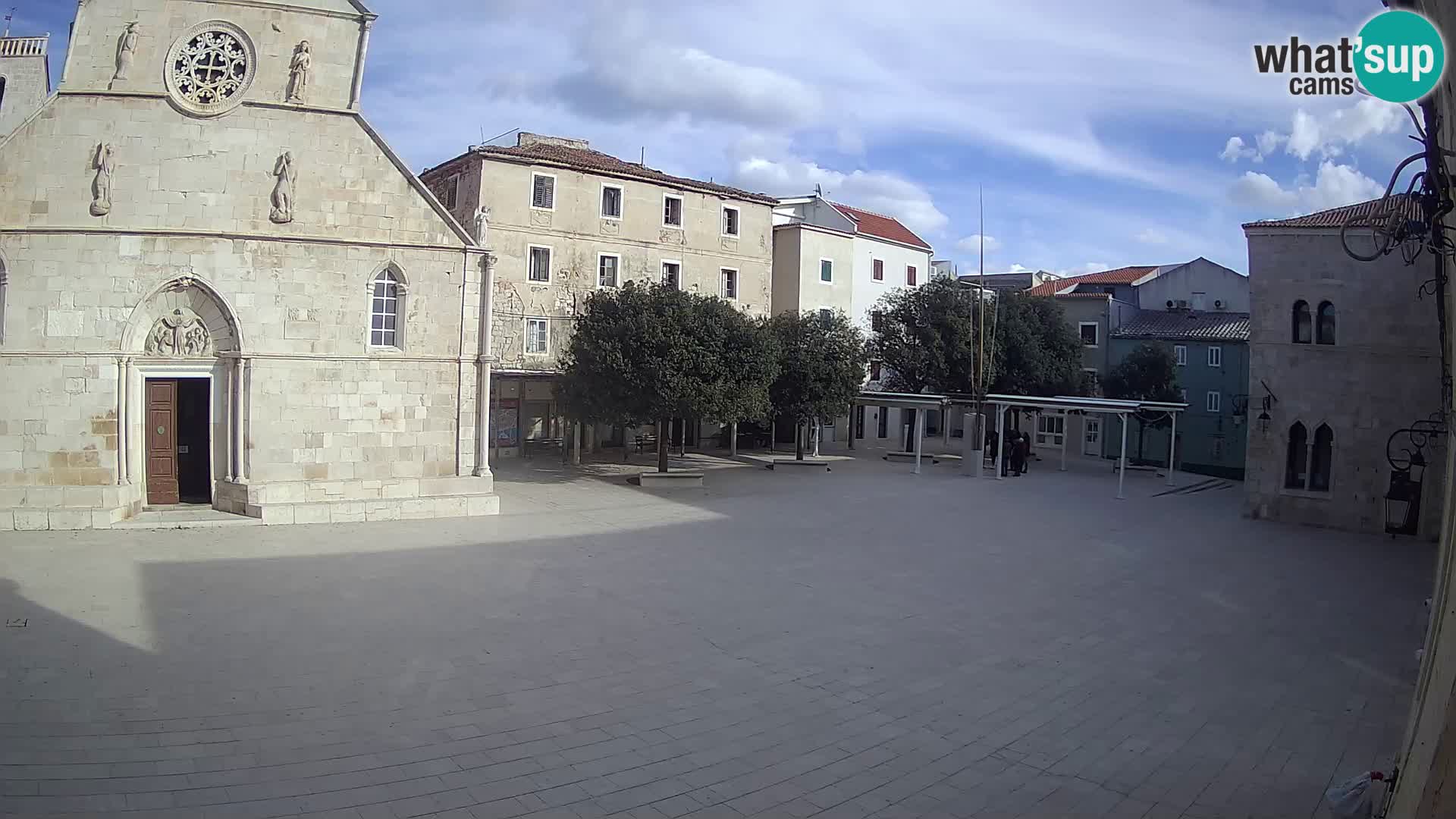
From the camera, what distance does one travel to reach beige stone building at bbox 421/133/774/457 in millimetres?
30719

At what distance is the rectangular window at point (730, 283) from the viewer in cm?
3619

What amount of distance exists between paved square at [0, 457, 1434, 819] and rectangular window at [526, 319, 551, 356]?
14.4 m

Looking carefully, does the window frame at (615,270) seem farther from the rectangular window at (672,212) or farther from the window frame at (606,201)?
the rectangular window at (672,212)

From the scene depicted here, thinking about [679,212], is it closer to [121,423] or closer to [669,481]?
[669,481]

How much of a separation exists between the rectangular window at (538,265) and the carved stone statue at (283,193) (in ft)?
44.2

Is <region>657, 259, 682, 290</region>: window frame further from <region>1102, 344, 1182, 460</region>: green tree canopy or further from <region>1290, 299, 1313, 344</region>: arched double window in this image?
<region>1102, 344, 1182, 460</region>: green tree canopy

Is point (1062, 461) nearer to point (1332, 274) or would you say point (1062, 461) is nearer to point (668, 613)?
point (1332, 274)

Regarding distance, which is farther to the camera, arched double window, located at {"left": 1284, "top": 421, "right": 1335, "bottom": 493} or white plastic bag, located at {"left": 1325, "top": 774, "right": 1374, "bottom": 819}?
arched double window, located at {"left": 1284, "top": 421, "right": 1335, "bottom": 493}

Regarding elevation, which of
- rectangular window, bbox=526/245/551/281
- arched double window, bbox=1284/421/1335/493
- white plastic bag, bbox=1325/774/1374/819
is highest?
rectangular window, bbox=526/245/551/281

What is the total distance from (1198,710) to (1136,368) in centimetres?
3431

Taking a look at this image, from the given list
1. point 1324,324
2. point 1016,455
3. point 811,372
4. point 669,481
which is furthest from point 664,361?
point 1324,324

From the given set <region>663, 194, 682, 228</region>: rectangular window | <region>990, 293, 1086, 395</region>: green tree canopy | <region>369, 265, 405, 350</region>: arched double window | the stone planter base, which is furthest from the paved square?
<region>990, 293, 1086, 395</region>: green tree canopy

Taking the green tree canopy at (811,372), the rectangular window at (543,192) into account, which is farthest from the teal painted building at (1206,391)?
the rectangular window at (543,192)

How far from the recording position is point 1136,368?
131 feet
